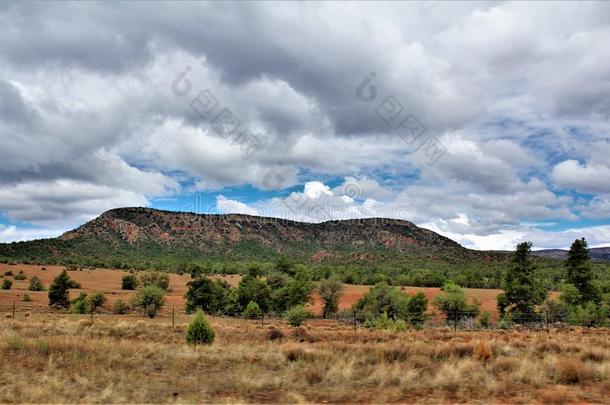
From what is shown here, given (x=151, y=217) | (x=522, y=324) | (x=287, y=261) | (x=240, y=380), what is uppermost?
(x=151, y=217)


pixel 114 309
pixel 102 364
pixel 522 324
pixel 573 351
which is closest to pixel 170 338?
pixel 102 364

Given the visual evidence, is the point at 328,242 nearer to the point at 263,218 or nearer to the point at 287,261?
the point at 263,218

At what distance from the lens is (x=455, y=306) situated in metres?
56.1

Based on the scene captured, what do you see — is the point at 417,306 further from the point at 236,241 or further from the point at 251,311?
the point at 236,241

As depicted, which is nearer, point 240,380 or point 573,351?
point 240,380

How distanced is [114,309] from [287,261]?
28397mm

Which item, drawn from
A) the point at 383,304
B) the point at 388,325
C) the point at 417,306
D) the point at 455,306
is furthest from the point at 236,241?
the point at 388,325

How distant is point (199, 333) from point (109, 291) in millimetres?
58575

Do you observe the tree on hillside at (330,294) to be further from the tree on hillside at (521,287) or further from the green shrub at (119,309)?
the green shrub at (119,309)

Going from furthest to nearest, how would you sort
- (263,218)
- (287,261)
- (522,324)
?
(263,218)
(287,261)
(522,324)

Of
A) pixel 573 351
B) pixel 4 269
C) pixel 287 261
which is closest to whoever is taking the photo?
pixel 573 351

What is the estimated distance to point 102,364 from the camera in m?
13.8

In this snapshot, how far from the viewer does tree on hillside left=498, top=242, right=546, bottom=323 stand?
4738 centimetres

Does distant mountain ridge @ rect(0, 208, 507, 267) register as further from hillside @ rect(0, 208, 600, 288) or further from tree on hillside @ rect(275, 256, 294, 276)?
tree on hillside @ rect(275, 256, 294, 276)
